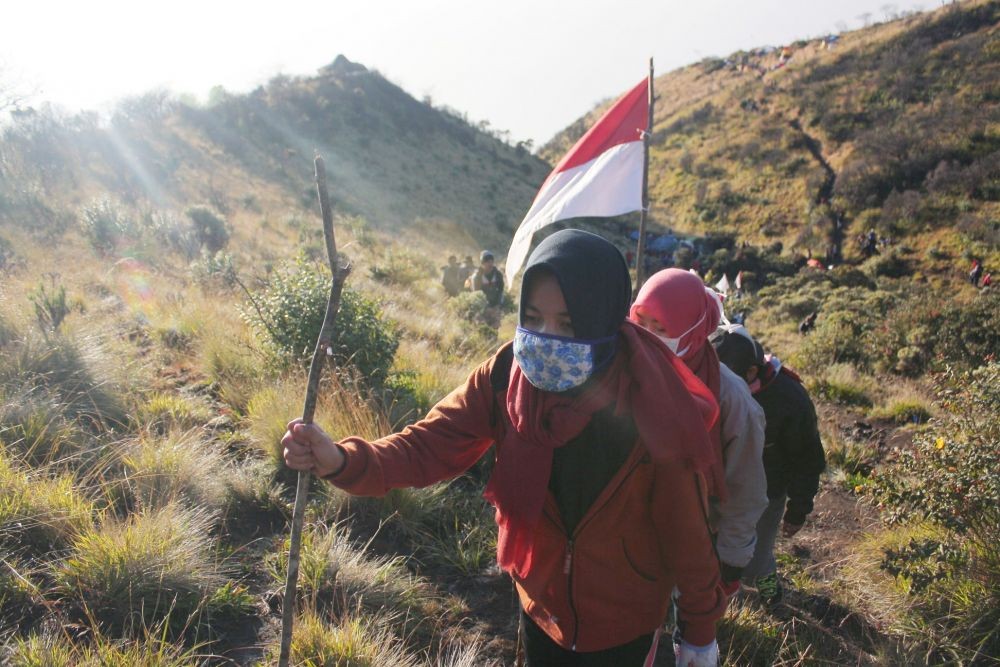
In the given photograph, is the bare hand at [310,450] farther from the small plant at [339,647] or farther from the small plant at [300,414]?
the small plant at [300,414]

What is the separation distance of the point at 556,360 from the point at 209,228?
14.1m

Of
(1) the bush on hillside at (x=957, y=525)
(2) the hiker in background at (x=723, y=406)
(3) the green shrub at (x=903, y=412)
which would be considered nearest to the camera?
(2) the hiker in background at (x=723, y=406)

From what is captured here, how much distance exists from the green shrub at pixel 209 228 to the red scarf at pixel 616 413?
13107 mm

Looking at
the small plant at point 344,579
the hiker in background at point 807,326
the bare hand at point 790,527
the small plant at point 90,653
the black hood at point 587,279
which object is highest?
the black hood at point 587,279

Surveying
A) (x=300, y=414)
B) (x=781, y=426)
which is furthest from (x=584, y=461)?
(x=300, y=414)

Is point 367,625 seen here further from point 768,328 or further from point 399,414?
point 768,328

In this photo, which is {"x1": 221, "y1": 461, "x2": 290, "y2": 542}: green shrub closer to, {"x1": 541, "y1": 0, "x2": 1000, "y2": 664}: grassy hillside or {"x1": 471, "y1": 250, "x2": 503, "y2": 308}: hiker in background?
{"x1": 541, "y1": 0, "x2": 1000, "y2": 664}: grassy hillside

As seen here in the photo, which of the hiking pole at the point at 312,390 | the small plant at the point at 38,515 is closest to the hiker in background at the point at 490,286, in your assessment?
the small plant at the point at 38,515

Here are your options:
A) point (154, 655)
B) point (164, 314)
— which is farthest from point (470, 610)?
point (164, 314)

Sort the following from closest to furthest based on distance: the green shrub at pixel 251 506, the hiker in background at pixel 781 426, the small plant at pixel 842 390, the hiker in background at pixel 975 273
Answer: the hiker in background at pixel 781 426 → the green shrub at pixel 251 506 → the small plant at pixel 842 390 → the hiker in background at pixel 975 273

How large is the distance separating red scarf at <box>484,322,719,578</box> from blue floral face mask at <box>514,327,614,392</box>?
6 centimetres

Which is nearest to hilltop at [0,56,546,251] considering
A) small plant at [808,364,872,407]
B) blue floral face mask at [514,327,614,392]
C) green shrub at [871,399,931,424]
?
small plant at [808,364,872,407]

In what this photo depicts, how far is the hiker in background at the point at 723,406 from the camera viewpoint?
2312 mm

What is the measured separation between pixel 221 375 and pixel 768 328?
1560 centimetres
